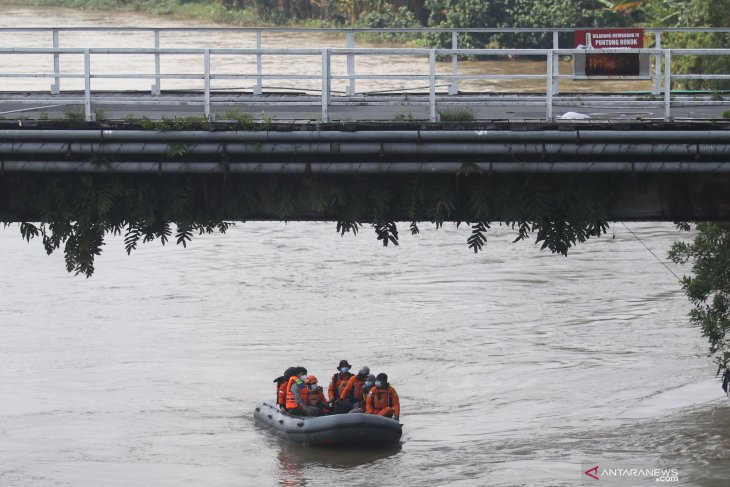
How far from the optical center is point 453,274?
33062 mm

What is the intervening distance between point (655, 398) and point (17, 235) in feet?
66.3

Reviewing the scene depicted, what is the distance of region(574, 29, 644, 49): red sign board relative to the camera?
1591 centimetres

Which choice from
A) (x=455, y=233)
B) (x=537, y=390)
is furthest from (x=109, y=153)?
(x=455, y=233)

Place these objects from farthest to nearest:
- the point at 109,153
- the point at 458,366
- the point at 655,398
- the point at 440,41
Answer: the point at 440,41, the point at 458,366, the point at 655,398, the point at 109,153

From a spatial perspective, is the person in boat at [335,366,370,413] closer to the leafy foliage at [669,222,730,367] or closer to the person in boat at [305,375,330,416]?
the person in boat at [305,375,330,416]

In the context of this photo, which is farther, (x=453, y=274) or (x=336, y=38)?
(x=336, y=38)

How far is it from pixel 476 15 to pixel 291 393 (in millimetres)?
31526

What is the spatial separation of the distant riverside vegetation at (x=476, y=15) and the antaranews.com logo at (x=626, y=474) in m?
16.2

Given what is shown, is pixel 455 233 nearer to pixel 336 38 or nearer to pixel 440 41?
pixel 440 41

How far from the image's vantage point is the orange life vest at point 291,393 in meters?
20.6

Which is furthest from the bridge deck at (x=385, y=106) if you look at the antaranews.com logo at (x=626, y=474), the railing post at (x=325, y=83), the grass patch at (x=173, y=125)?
the antaranews.com logo at (x=626, y=474)

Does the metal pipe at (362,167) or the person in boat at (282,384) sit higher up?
the metal pipe at (362,167)

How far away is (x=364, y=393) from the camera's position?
68.3ft

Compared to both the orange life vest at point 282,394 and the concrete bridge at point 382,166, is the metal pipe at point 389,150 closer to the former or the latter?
the concrete bridge at point 382,166
